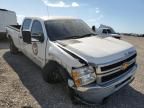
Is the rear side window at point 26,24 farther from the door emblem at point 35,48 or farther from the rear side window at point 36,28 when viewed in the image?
the door emblem at point 35,48

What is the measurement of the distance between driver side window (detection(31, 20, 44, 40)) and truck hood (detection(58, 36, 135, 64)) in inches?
35.5

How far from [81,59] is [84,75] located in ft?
1.12

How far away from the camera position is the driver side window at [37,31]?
5489mm

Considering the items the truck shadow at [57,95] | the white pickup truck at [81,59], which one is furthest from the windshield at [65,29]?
the truck shadow at [57,95]

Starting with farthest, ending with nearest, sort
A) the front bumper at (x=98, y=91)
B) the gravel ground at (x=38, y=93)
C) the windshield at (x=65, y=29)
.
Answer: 1. the windshield at (x=65, y=29)
2. the gravel ground at (x=38, y=93)
3. the front bumper at (x=98, y=91)

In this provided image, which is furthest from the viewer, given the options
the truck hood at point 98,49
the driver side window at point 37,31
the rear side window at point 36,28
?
the rear side window at point 36,28

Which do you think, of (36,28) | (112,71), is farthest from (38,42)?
(112,71)

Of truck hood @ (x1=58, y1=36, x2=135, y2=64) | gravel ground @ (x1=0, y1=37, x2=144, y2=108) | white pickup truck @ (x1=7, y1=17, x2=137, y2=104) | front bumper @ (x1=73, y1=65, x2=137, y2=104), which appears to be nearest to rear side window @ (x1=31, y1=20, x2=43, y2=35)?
white pickup truck @ (x1=7, y1=17, x2=137, y2=104)

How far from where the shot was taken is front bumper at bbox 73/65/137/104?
12.5 feet

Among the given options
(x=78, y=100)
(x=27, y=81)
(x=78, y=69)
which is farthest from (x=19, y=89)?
(x=78, y=69)

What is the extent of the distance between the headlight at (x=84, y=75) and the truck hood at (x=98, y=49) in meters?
0.19

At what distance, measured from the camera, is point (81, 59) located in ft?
13.0

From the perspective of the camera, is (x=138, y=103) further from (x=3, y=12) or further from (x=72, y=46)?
(x=3, y=12)

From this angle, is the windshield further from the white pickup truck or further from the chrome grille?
the chrome grille
